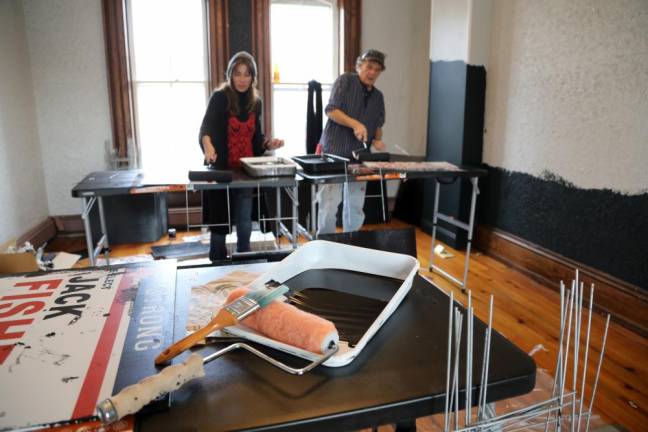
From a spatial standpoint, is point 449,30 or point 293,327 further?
point 449,30

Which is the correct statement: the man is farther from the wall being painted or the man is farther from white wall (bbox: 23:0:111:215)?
white wall (bbox: 23:0:111:215)

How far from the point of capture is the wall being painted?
2.37 m

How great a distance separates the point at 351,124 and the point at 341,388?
236 cm

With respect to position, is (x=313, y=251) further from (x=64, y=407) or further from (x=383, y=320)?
(x=64, y=407)

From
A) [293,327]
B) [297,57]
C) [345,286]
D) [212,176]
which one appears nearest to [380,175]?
[212,176]

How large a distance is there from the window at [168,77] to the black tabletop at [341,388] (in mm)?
3679

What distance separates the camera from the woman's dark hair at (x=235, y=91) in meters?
2.61

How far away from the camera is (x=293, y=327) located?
66 centimetres

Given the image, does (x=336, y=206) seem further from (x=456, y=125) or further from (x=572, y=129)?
Answer: (x=572, y=129)

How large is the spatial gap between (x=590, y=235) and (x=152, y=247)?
10.1ft

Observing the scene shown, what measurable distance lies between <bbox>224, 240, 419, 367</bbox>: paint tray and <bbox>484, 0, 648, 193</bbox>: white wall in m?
2.04

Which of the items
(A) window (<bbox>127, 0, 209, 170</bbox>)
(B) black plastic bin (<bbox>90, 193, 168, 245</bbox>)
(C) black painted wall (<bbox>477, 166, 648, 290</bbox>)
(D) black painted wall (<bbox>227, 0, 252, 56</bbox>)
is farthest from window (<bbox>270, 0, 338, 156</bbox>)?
(C) black painted wall (<bbox>477, 166, 648, 290</bbox>)

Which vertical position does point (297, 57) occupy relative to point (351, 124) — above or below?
above

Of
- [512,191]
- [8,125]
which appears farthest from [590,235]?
[8,125]
